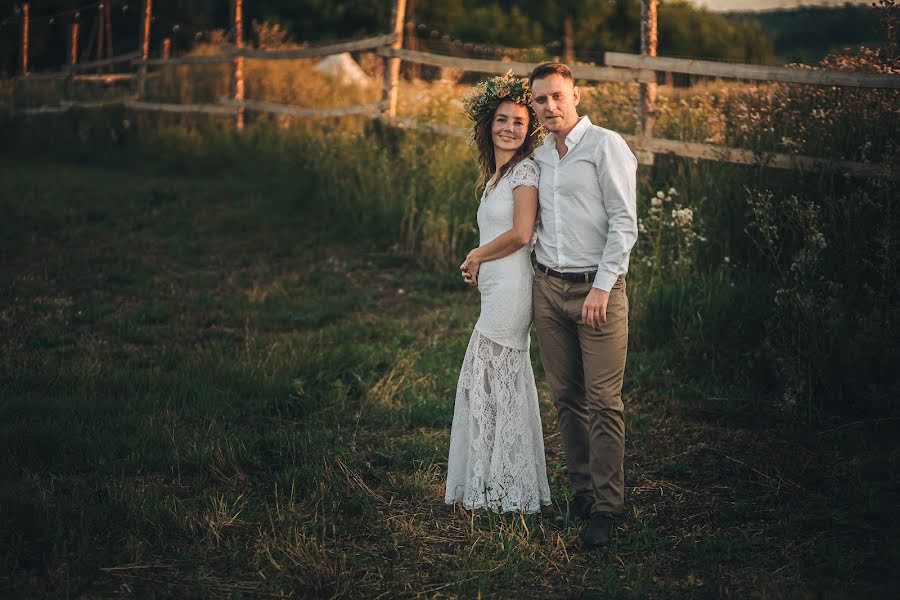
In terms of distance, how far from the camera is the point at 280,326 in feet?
22.7

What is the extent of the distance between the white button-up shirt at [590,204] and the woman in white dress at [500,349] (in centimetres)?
16

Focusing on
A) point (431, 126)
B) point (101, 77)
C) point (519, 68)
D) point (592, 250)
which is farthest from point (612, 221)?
point (101, 77)

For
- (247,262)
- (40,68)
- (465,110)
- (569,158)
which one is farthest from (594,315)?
(40,68)

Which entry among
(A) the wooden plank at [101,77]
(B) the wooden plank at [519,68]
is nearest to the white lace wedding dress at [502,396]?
(B) the wooden plank at [519,68]

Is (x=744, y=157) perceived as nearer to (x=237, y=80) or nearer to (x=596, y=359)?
(x=596, y=359)

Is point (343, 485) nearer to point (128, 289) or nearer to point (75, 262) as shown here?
point (128, 289)

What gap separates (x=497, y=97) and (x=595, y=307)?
1049 mm

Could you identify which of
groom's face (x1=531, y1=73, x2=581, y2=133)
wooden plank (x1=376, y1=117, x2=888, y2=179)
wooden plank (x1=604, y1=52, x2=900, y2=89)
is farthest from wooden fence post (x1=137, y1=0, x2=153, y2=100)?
groom's face (x1=531, y1=73, x2=581, y2=133)

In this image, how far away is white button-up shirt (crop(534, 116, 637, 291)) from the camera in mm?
3590

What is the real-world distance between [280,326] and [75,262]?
2.73 metres

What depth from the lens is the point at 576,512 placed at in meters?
4.01

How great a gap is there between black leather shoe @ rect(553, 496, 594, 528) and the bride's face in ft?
5.16

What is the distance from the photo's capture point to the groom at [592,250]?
11.8ft

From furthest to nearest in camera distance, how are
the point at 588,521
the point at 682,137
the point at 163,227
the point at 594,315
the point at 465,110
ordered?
the point at 163,227 → the point at 682,137 → the point at 465,110 → the point at 588,521 → the point at 594,315
